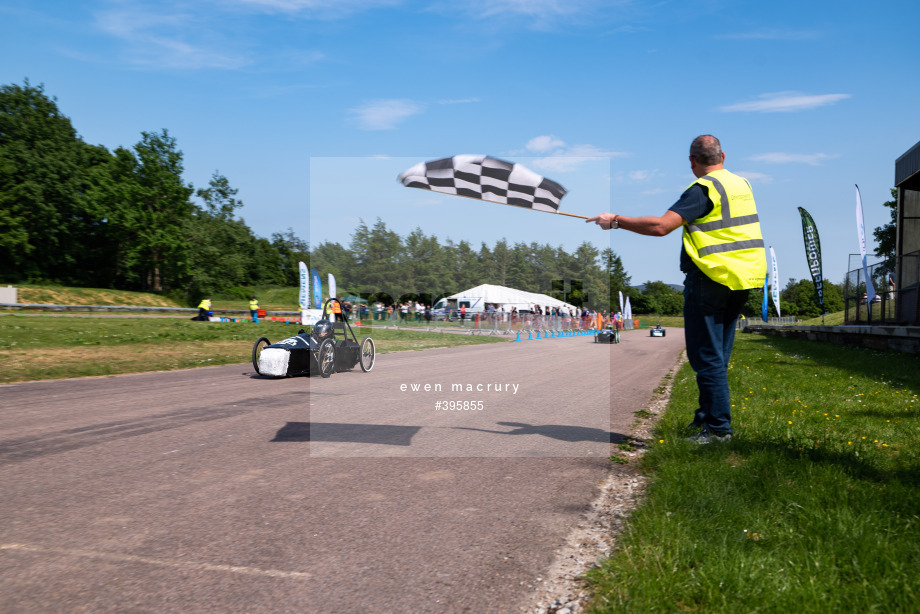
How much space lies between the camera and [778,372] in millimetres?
10844

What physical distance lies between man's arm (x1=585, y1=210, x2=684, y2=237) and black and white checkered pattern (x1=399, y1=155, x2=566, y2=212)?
2.64 ft

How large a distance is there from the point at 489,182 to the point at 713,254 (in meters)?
1.96

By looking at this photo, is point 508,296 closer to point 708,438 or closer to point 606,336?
point 708,438

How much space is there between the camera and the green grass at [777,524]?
2279 mm

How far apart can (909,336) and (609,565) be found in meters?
14.8

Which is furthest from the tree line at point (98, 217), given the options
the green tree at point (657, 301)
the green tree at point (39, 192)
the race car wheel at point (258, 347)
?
the green tree at point (657, 301)

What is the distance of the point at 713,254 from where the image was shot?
14.9 ft

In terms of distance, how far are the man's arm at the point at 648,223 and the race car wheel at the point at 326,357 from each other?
7053 millimetres

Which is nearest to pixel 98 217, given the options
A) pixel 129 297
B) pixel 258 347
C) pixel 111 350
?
pixel 129 297

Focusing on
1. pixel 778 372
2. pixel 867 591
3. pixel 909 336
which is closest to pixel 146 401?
pixel 867 591

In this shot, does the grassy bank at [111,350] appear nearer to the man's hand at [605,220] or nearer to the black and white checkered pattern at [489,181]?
the black and white checkered pattern at [489,181]

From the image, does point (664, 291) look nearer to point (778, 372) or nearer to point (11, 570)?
point (778, 372)

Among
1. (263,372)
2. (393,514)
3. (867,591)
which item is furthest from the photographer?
(263,372)

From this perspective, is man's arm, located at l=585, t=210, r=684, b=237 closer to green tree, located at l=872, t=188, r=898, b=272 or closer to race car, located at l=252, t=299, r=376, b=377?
race car, located at l=252, t=299, r=376, b=377
